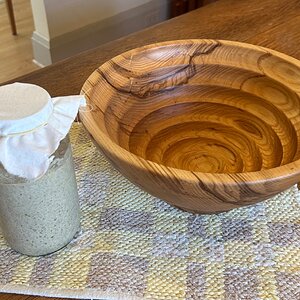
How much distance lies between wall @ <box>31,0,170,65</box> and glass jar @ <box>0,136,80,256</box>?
1.58 metres

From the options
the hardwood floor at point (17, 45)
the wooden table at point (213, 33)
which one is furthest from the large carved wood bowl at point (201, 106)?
the hardwood floor at point (17, 45)

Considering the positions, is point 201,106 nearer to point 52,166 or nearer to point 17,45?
point 52,166

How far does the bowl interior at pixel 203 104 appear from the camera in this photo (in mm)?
680

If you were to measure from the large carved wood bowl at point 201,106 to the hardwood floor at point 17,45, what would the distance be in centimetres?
164

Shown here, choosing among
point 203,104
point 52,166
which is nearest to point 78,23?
point 203,104

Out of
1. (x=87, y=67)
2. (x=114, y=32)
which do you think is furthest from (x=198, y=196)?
(x=114, y=32)

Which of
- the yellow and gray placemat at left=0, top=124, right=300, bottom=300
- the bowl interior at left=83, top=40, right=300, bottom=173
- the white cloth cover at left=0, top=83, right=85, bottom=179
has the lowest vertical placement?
the yellow and gray placemat at left=0, top=124, right=300, bottom=300

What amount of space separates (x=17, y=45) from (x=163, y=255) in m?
2.13

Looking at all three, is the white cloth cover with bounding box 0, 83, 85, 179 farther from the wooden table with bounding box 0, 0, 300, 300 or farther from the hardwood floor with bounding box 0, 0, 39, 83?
the hardwood floor with bounding box 0, 0, 39, 83

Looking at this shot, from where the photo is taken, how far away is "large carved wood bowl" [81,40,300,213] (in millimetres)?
673

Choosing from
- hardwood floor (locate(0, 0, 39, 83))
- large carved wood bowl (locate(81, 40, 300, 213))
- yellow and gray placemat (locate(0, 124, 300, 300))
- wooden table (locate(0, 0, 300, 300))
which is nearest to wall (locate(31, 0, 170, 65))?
hardwood floor (locate(0, 0, 39, 83))

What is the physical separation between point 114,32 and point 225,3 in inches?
48.6

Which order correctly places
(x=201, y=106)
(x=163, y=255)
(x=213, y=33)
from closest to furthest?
1. (x=163, y=255)
2. (x=201, y=106)
3. (x=213, y=33)

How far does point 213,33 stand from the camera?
3.35ft
